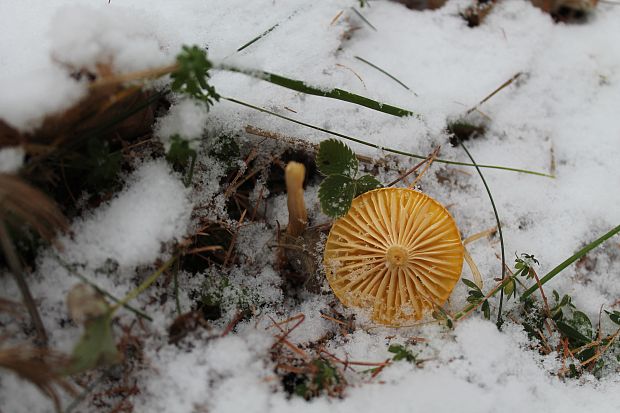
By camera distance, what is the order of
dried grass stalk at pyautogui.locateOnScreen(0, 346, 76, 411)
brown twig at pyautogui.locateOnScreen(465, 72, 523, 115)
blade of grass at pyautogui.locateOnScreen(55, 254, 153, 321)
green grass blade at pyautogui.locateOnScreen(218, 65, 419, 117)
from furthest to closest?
brown twig at pyautogui.locateOnScreen(465, 72, 523, 115) < green grass blade at pyautogui.locateOnScreen(218, 65, 419, 117) < blade of grass at pyautogui.locateOnScreen(55, 254, 153, 321) < dried grass stalk at pyautogui.locateOnScreen(0, 346, 76, 411)

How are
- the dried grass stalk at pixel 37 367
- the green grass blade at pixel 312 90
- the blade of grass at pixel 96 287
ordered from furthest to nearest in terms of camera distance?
the green grass blade at pixel 312 90 → the blade of grass at pixel 96 287 → the dried grass stalk at pixel 37 367

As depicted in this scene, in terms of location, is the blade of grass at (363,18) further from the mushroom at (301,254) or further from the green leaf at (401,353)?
the green leaf at (401,353)

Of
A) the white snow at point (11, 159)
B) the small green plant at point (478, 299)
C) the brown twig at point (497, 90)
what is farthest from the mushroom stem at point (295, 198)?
the brown twig at point (497, 90)

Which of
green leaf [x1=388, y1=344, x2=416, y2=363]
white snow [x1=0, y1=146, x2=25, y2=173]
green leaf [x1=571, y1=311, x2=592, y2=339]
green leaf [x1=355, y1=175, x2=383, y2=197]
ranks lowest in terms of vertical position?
green leaf [x1=388, y1=344, x2=416, y2=363]

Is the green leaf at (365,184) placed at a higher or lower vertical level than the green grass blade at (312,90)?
lower

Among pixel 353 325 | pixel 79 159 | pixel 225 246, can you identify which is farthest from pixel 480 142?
pixel 79 159

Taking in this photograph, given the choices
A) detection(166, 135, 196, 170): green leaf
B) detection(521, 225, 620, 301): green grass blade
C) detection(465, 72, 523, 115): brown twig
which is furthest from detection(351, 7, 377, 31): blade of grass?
detection(521, 225, 620, 301): green grass blade

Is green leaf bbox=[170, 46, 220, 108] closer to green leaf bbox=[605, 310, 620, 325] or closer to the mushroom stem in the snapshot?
the mushroom stem

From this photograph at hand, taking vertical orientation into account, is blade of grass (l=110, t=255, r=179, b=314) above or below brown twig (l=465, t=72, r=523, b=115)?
below
